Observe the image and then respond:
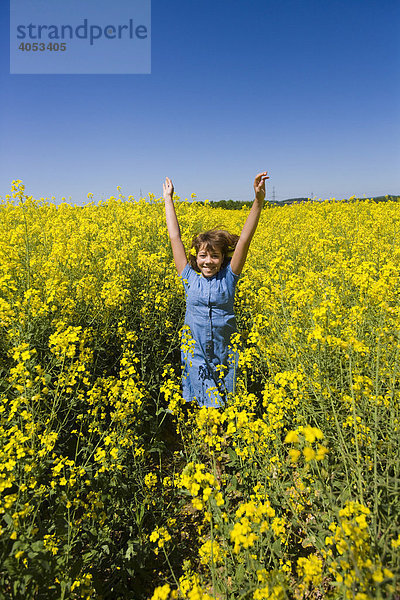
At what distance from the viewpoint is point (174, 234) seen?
114 inches

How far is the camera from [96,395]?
2.20 m

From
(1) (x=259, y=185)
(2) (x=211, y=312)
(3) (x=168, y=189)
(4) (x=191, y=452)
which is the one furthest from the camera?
(3) (x=168, y=189)

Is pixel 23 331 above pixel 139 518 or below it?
above

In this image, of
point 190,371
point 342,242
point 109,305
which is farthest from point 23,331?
point 342,242

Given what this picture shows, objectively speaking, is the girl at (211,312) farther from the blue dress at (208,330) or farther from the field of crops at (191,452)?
the field of crops at (191,452)

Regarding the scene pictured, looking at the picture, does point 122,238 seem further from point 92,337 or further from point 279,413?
point 279,413

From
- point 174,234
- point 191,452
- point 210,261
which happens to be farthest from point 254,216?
point 191,452

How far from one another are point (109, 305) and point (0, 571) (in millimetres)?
1990

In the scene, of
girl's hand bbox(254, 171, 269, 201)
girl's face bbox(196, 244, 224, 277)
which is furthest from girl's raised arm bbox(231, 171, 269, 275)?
girl's face bbox(196, 244, 224, 277)

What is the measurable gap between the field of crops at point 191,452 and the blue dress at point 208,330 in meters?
0.19

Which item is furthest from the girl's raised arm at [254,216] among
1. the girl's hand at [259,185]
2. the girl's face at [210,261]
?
the girl's face at [210,261]

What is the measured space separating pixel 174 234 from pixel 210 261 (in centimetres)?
48

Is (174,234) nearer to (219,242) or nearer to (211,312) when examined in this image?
(219,242)

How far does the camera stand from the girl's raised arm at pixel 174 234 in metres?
2.88
